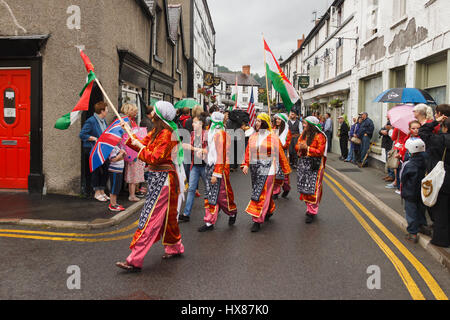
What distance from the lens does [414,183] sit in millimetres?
5629

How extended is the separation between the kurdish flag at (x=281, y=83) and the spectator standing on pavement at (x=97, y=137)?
3499 mm

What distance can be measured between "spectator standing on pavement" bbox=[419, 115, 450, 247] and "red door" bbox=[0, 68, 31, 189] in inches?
298

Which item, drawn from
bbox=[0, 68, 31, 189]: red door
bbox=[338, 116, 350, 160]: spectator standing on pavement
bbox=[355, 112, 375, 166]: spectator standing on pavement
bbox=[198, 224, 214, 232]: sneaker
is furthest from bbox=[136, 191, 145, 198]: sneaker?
bbox=[338, 116, 350, 160]: spectator standing on pavement

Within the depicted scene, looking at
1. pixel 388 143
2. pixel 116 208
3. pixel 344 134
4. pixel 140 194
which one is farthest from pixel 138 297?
pixel 344 134

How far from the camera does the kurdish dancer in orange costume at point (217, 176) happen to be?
20.5ft

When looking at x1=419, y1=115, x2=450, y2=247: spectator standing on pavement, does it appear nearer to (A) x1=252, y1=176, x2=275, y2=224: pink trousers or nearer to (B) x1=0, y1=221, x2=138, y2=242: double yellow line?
(A) x1=252, y1=176, x2=275, y2=224: pink trousers

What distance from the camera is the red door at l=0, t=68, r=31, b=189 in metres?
8.29

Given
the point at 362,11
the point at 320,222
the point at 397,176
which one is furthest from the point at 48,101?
the point at 362,11

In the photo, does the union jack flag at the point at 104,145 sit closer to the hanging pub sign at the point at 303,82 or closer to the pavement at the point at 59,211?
the pavement at the point at 59,211

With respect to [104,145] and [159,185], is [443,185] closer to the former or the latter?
[159,185]

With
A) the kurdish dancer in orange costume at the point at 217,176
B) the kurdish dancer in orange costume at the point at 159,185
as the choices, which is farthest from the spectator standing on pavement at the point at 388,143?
the kurdish dancer in orange costume at the point at 159,185

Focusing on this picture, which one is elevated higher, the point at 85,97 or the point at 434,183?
the point at 85,97

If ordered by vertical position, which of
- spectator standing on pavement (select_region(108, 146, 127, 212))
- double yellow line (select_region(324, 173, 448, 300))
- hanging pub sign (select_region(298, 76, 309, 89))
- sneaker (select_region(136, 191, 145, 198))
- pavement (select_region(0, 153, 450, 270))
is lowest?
double yellow line (select_region(324, 173, 448, 300))

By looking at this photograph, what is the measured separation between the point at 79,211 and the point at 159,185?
2977 millimetres
